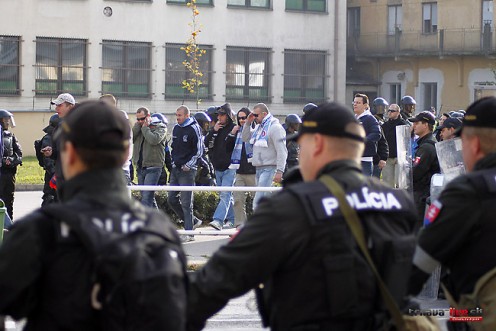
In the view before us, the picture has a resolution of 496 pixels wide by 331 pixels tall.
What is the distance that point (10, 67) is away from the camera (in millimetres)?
40750

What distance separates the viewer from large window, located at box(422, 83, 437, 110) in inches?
2057

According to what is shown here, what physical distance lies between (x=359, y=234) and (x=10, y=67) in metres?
38.1

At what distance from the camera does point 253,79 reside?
47438 millimetres

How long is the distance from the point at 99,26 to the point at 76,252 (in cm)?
3955

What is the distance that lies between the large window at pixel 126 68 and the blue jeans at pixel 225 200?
26.9m

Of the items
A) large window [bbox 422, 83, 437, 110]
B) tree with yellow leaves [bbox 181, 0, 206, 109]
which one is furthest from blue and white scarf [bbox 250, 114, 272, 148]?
large window [bbox 422, 83, 437, 110]

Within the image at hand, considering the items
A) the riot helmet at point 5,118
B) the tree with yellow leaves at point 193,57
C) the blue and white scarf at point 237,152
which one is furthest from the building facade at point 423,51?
the riot helmet at point 5,118

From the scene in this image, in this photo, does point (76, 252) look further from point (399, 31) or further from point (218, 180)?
point (399, 31)

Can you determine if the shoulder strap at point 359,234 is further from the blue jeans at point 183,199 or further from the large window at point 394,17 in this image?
the large window at point 394,17

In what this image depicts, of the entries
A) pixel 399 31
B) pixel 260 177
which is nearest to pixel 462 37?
pixel 399 31

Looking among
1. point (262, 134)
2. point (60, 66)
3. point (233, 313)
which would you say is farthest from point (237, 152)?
point (60, 66)

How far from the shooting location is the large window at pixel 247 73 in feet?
153

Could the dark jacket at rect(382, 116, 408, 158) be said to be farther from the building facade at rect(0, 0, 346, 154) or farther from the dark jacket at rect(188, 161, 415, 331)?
the building facade at rect(0, 0, 346, 154)

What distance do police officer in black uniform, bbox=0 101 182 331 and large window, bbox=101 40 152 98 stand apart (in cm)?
3957
